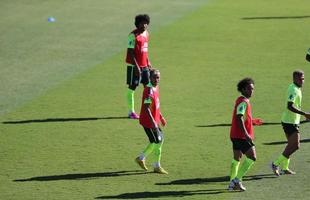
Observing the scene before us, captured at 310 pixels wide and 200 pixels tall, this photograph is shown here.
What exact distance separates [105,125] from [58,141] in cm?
168

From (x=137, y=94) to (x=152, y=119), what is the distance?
695 cm

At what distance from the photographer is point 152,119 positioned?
15.8 meters

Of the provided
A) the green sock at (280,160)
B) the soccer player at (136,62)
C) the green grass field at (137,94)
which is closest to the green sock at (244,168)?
the green grass field at (137,94)

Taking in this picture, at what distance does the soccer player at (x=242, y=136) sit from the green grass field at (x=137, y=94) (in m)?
0.32

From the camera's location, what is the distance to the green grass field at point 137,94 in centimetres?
1560

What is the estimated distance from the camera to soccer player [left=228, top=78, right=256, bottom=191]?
1477 cm

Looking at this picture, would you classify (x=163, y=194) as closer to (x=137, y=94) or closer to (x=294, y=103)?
(x=294, y=103)

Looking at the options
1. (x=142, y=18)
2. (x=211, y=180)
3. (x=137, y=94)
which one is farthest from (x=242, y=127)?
(x=137, y=94)

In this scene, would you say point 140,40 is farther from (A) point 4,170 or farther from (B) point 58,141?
(A) point 4,170

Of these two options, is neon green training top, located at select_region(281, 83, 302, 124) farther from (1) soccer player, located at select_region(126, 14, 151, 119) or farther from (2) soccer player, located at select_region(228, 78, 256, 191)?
(1) soccer player, located at select_region(126, 14, 151, 119)

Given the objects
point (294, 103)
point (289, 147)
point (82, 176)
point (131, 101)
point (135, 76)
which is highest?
point (294, 103)

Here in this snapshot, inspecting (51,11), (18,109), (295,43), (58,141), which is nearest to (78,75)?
(18,109)

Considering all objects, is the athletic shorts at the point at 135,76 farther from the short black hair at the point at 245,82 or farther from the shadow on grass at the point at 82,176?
the short black hair at the point at 245,82

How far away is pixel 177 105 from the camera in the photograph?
2145 centimetres
